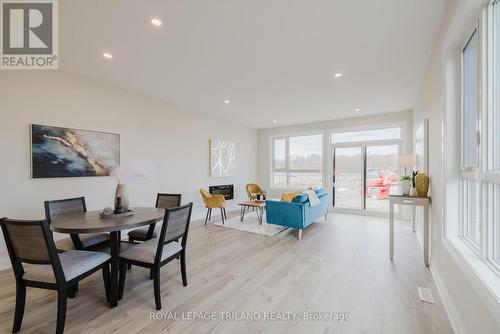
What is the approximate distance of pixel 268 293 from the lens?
7.53 ft

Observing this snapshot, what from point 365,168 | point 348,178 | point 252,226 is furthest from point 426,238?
point 348,178

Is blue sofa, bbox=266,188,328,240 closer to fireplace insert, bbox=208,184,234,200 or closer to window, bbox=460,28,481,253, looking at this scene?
fireplace insert, bbox=208,184,234,200

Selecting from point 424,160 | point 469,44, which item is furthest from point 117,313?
point 424,160

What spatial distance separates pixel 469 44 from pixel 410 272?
8.14ft

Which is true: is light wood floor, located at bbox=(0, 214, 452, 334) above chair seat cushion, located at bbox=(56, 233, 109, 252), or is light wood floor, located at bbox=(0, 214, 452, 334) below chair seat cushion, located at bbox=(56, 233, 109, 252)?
below

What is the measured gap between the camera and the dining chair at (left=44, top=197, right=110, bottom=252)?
2.31 metres

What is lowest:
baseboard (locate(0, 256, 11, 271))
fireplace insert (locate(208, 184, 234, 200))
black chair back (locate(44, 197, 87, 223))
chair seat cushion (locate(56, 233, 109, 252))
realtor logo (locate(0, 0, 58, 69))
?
baseboard (locate(0, 256, 11, 271))

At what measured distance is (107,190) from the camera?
386 centimetres

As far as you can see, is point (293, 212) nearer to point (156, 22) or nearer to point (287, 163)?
point (156, 22)

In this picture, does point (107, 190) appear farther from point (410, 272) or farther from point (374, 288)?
point (410, 272)

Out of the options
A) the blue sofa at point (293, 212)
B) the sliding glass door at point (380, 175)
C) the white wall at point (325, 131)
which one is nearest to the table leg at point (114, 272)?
the blue sofa at point (293, 212)

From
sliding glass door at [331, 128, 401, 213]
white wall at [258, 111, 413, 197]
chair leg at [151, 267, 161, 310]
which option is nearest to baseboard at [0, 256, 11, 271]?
chair leg at [151, 267, 161, 310]

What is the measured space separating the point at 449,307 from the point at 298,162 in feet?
18.5

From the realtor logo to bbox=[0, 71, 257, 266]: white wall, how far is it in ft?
0.73
